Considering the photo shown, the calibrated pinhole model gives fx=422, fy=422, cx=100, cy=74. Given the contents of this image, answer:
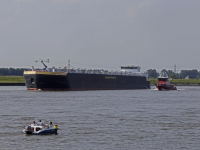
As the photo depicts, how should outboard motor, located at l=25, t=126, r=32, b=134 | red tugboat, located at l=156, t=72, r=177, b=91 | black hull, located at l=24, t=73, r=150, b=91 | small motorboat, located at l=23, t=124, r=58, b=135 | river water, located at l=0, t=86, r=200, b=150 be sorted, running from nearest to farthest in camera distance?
river water, located at l=0, t=86, r=200, b=150 → outboard motor, located at l=25, t=126, r=32, b=134 → small motorboat, located at l=23, t=124, r=58, b=135 → black hull, located at l=24, t=73, r=150, b=91 → red tugboat, located at l=156, t=72, r=177, b=91

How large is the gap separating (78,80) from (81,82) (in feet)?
8.04

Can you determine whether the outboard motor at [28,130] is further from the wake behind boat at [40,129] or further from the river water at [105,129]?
the river water at [105,129]

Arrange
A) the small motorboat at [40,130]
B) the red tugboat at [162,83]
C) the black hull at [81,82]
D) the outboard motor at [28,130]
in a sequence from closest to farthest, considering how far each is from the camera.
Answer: the outboard motor at [28,130] < the small motorboat at [40,130] < the black hull at [81,82] < the red tugboat at [162,83]

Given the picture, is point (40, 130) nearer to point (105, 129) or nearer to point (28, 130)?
point (28, 130)

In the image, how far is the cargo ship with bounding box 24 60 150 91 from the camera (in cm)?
11009

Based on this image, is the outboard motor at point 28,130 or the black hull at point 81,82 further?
the black hull at point 81,82

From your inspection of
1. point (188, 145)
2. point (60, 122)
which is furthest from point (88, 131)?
point (188, 145)

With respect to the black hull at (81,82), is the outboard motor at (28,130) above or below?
below

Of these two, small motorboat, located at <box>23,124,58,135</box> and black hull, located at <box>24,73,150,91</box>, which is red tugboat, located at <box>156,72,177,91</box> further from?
small motorboat, located at <box>23,124,58,135</box>

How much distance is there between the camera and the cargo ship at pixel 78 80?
361 feet

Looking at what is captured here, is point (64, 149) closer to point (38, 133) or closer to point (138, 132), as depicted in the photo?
point (38, 133)

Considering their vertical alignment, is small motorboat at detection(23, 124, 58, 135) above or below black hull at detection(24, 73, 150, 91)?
below

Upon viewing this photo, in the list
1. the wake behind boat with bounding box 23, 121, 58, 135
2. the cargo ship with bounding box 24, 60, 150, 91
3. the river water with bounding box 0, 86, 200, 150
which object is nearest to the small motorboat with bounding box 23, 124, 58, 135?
the wake behind boat with bounding box 23, 121, 58, 135

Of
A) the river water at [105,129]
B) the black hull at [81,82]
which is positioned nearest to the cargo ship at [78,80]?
the black hull at [81,82]
